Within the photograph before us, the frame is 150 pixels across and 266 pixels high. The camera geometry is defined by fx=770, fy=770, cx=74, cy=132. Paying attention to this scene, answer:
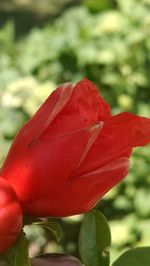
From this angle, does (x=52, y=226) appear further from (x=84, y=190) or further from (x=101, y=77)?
(x=101, y=77)

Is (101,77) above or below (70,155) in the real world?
below

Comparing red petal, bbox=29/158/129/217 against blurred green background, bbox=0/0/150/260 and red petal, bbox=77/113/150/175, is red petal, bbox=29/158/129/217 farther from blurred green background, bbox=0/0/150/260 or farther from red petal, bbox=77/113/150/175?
blurred green background, bbox=0/0/150/260

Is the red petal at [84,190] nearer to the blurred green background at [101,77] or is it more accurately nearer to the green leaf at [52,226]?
the green leaf at [52,226]

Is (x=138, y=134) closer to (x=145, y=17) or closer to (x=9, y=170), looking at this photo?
(x=9, y=170)

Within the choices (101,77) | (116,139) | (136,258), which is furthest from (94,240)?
(101,77)

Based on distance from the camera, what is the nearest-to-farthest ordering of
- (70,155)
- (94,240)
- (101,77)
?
(70,155), (94,240), (101,77)

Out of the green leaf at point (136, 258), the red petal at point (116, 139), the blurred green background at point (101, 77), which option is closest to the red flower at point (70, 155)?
the red petal at point (116, 139)

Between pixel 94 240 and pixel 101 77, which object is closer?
pixel 94 240

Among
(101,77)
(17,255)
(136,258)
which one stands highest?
(17,255)
